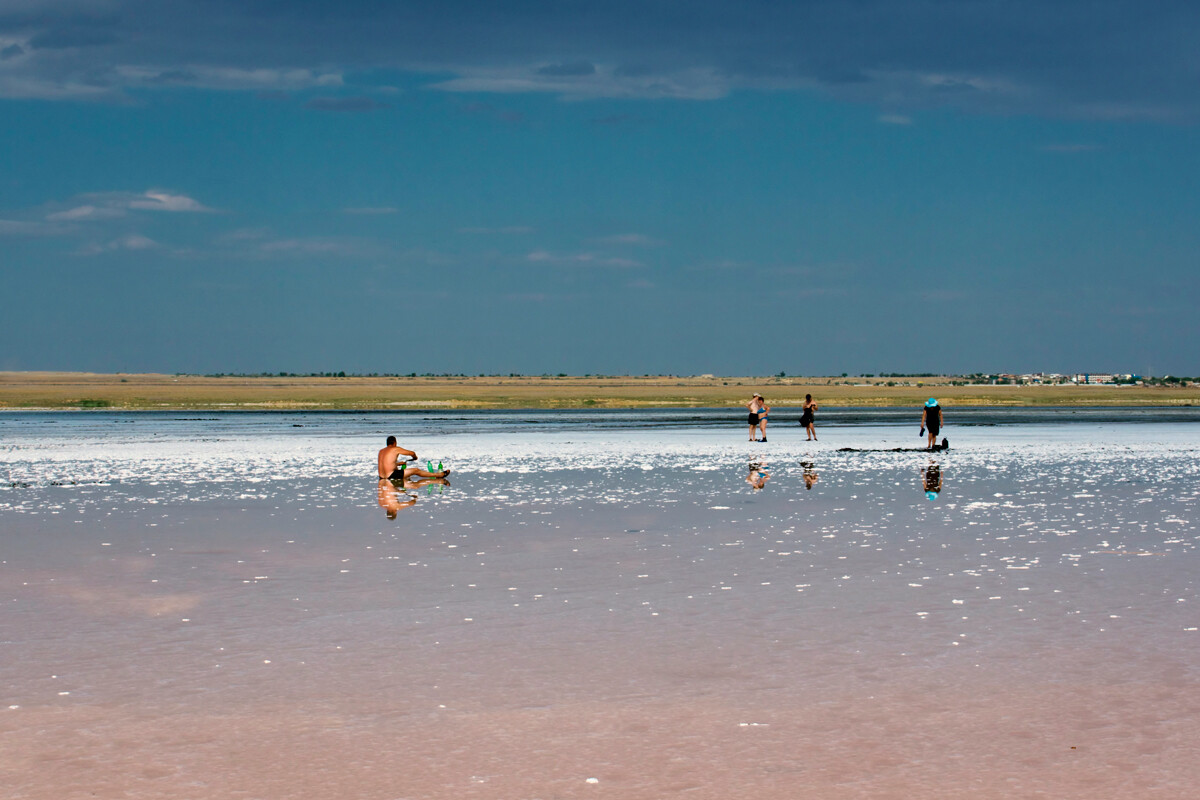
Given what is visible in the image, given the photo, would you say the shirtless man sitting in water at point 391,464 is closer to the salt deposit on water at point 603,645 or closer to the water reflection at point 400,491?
the water reflection at point 400,491

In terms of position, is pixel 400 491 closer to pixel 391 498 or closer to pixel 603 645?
pixel 391 498

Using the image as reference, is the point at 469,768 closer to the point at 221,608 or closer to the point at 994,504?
the point at 221,608

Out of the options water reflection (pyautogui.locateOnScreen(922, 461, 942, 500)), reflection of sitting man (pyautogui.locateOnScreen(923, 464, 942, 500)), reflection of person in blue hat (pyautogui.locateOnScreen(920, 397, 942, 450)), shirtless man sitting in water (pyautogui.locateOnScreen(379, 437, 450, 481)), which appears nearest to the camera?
reflection of sitting man (pyautogui.locateOnScreen(923, 464, 942, 500))

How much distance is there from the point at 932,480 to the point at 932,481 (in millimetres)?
260

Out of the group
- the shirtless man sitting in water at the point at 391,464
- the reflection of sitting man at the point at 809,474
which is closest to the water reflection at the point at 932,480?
the reflection of sitting man at the point at 809,474

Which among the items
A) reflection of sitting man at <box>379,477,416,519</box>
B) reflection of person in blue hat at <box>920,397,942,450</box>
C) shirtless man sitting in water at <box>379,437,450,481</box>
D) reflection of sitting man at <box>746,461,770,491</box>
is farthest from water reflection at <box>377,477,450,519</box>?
reflection of person in blue hat at <box>920,397,942,450</box>

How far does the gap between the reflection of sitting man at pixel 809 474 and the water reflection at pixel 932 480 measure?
2201mm

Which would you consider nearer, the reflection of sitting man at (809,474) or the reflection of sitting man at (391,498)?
the reflection of sitting man at (391,498)

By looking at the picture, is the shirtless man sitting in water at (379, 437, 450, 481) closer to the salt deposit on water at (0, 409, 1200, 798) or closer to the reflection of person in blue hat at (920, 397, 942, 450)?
the salt deposit on water at (0, 409, 1200, 798)

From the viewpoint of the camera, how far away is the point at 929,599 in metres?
11.1

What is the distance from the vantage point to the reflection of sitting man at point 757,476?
2366 cm

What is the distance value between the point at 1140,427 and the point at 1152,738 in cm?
5257

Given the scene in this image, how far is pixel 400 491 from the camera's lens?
22.8 m

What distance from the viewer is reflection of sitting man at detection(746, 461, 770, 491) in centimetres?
2366
